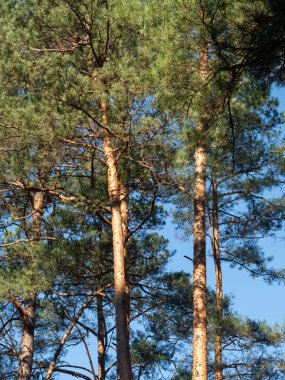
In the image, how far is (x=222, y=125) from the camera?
805 cm

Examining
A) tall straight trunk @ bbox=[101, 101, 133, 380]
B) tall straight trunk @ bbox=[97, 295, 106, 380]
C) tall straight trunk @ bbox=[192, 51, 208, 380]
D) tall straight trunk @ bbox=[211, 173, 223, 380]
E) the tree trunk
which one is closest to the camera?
tall straight trunk @ bbox=[192, 51, 208, 380]

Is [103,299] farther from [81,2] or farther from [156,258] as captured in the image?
[81,2]

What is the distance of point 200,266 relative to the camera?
7859 mm

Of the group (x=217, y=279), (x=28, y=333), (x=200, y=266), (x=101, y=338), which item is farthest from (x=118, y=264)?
(x=101, y=338)

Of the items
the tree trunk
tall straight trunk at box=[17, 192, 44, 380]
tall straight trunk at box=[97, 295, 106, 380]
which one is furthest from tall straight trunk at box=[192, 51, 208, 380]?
tall straight trunk at box=[97, 295, 106, 380]

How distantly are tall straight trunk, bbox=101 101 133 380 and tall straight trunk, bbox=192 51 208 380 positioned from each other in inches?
34.9

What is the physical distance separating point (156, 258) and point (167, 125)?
2.97m

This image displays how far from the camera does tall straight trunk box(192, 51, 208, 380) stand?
7.12 m

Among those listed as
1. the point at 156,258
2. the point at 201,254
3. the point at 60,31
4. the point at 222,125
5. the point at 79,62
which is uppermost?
the point at 60,31

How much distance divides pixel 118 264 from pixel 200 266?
1129mm

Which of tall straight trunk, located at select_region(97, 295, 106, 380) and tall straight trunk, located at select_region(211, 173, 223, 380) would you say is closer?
tall straight trunk, located at select_region(211, 173, 223, 380)

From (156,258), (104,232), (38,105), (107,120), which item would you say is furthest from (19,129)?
(156,258)

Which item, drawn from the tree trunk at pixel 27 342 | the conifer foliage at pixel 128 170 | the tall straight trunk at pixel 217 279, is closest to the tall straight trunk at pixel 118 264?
the conifer foliage at pixel 128 170

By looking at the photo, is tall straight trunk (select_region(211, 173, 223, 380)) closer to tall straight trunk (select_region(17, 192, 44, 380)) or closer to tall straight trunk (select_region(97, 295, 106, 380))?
tall straight trunk (select_region(97, 295, 106, 380))
